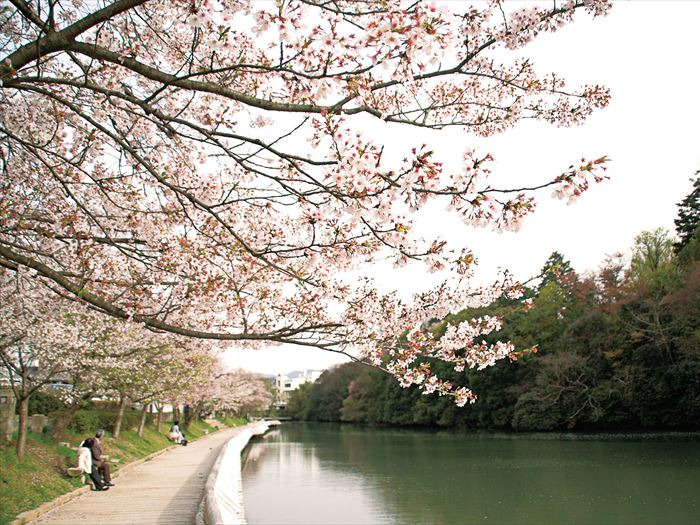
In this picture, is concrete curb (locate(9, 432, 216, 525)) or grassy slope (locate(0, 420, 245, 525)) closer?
concrete curb (locate(9, 432, 216, 525))

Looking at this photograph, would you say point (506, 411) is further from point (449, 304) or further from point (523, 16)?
point (523, 16)

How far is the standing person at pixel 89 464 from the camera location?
10484 mm

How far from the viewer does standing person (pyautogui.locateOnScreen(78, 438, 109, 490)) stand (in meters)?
10.5

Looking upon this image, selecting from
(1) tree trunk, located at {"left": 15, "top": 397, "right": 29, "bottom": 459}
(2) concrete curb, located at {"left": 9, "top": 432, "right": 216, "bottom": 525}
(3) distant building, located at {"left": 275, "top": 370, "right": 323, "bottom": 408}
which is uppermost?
(3) distant building, located at {"left": 275, "top": 370, "right": 323, "bottom": 408}

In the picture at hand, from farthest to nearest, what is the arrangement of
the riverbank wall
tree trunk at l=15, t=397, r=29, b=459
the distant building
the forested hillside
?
the distant building < the forested hillside < tree trunk at l=15, t=397, r=29, b=459 < the riverbank wall

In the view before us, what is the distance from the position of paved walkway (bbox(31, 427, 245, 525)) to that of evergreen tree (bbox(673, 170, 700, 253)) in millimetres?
30124

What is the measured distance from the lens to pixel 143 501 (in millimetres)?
9805

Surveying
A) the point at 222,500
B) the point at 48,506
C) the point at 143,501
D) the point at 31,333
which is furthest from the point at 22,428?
the point at 222,500

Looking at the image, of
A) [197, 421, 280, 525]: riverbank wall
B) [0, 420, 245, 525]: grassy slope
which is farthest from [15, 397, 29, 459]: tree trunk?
[197, 421, 280, 525]: riverbank wall

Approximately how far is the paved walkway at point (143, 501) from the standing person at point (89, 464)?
168 millimetres

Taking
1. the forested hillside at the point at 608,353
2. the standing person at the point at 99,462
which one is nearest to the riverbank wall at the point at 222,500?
the standing person at the point at 99,462

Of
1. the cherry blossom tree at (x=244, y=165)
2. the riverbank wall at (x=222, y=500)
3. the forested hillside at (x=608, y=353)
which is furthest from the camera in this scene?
the forested hillside at (x=608, y=353)

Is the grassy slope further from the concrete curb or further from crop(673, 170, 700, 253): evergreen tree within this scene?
crop(673, 170, 700, 253): evergreen tree

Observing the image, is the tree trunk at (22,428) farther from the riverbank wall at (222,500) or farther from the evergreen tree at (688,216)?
the evergreen tree at (688,216)
